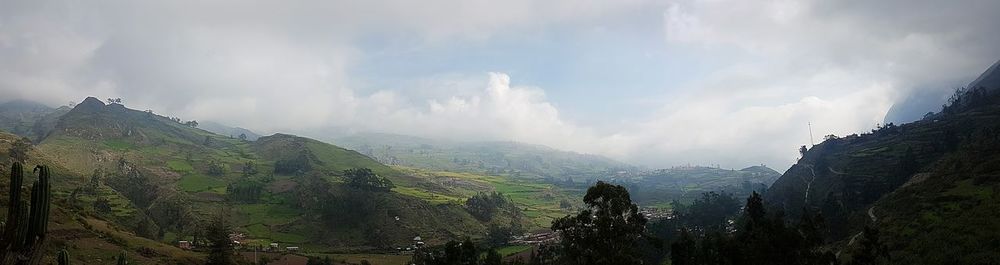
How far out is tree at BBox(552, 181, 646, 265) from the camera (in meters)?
32.8

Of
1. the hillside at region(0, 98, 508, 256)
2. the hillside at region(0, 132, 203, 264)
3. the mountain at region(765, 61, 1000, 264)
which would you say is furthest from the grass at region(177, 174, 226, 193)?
the mountain at region(765, 61, 1000, 264)

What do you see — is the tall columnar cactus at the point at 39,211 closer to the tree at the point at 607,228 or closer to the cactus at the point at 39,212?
the cactus at the point at 39,212

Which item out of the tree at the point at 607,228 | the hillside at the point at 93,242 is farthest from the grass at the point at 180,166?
the tree at the point at 607,228

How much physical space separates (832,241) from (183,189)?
154 m

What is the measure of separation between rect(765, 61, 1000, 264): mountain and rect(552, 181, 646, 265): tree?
29189 mm

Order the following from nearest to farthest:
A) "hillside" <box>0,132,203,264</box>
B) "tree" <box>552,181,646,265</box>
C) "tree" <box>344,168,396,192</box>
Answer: "tree" <box>552,181,646,265</box>
"hillside" <box>0,132,203,264</box>
"tree" <box>344,168,396,192</box>

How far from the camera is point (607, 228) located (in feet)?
108

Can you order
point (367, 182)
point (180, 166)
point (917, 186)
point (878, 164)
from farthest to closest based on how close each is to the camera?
point (180, 166)
point (367, 182)
point (878, 164)
point (917, 186)

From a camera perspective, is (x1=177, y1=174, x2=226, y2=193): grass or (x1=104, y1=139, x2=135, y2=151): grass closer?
(x1=177, y1=174, x2=226, y2=193): grass

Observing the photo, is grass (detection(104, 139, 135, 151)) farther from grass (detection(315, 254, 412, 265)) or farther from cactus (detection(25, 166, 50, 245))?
cactus (detection(25, 166, 50, 245))

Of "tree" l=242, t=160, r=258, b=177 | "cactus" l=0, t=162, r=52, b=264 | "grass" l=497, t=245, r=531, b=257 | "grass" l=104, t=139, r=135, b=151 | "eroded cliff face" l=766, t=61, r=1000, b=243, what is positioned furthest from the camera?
"grass" l=104, t=139, r=135, b=151

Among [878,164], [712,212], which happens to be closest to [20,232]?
[878,164]

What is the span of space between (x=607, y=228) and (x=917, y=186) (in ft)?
235

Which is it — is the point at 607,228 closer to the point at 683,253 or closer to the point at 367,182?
the point at 683,253
